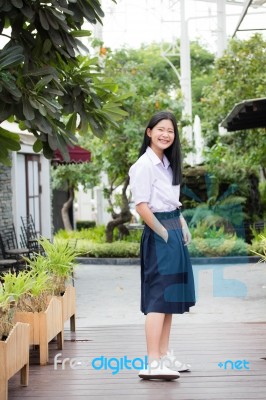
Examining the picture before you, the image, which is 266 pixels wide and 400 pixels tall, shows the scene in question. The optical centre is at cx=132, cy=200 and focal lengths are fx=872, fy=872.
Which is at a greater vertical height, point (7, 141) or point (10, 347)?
point (7, 141)

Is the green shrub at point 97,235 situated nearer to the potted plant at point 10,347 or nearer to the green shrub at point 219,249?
the green shrub at point 219,249

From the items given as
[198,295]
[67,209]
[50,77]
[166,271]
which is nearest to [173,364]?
[166,271]

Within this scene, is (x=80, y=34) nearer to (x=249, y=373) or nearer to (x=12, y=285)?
(x=12, y=285)

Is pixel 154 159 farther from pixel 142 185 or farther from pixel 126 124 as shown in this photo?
pixel 126 124

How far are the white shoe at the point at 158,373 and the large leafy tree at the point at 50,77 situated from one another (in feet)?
5.01

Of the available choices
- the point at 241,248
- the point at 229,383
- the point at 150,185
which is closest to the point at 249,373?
the point at 229,383

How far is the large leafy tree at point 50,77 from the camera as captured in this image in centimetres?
546

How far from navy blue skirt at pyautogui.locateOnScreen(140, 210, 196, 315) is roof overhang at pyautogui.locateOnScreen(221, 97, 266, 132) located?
6.40 meters

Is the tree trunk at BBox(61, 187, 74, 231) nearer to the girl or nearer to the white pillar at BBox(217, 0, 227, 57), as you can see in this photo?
the white pillar at BBox(217, 0, 227, 57)

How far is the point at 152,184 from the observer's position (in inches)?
222

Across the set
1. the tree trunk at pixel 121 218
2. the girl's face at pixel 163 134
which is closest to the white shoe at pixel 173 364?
the girl's face at pixel 163 134

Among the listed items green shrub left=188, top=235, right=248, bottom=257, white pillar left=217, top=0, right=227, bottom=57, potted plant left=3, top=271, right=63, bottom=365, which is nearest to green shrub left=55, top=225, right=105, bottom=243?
green shrub left=188, top=235, right=248, bottom=257

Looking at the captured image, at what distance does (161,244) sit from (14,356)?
1.18 metres

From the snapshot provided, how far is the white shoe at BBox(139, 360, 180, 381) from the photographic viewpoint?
18.0 feet
